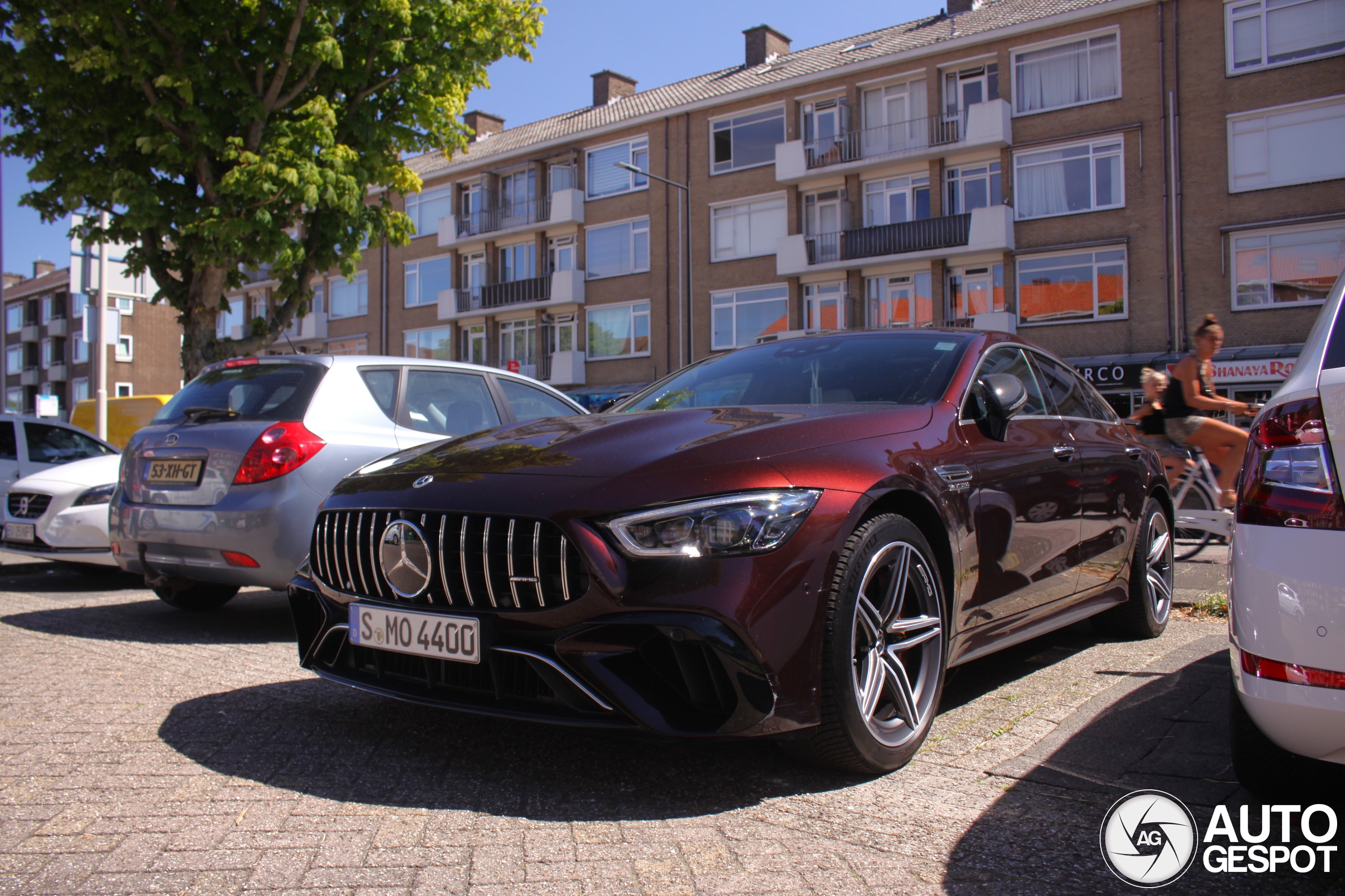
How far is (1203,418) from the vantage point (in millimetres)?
9367

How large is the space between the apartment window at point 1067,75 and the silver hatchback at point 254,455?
25.7 meters

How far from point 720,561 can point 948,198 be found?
94.3ft

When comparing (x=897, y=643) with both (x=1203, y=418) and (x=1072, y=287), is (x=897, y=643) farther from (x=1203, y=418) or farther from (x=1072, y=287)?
(x=1072, y=287)

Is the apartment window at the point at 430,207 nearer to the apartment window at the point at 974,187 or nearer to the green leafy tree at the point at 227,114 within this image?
the apartment window at the point at 974,187

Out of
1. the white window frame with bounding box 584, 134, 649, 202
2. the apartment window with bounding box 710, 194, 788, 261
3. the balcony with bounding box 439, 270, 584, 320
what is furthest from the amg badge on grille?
the balcony with bounding box 439, 270, 584, 320

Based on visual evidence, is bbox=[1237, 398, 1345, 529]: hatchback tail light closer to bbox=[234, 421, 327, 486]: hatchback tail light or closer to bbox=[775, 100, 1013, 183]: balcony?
bbox=[234, 421, 327, 486]: hatchback tail light

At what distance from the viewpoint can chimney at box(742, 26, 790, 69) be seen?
1446 inches

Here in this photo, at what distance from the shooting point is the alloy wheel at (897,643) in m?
3.04

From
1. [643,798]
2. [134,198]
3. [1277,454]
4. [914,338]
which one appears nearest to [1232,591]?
[1277,454]

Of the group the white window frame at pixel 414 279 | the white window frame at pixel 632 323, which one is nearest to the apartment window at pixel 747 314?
the white window frame at pixel 632 323

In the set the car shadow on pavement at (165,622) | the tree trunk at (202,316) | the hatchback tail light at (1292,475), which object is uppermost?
the tree trunk at (202,316)

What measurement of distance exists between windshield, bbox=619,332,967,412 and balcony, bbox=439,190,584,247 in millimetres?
33538

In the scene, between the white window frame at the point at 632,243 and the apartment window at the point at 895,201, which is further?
the white window frame at the point at 632,243

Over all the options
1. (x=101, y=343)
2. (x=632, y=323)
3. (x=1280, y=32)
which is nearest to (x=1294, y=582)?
(x=101, y=343)
